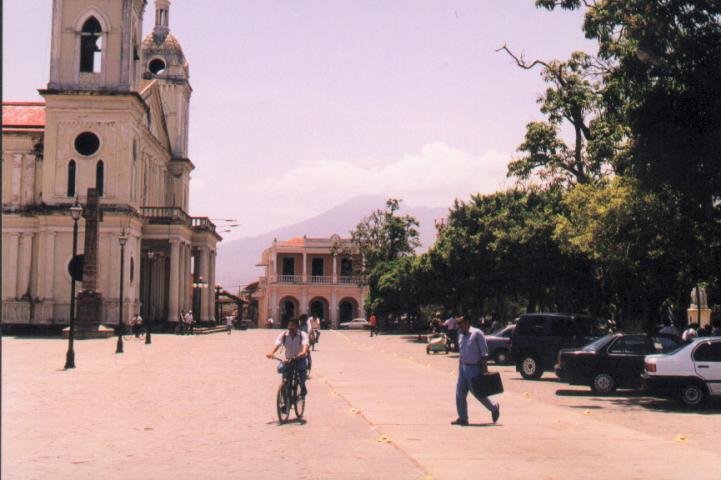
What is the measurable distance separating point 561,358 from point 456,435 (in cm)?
832

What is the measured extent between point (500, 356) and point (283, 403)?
57.6 ft

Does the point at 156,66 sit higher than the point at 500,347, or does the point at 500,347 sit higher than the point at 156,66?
the point at 156,66

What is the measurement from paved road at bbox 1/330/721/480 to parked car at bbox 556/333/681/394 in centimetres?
42

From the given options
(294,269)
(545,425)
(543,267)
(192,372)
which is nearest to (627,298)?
(543,267)

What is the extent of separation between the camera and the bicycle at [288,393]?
46.8 ft

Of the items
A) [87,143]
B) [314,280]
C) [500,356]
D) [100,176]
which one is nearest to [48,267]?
[100,176]

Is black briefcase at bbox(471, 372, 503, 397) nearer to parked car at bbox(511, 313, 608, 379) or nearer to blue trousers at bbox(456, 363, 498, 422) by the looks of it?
blue trousers at bbox(456, 363, 498, 422)

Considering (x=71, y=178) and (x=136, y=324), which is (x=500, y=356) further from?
(x=71, y=178)

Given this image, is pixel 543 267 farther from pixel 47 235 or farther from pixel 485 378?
pixel 47 235

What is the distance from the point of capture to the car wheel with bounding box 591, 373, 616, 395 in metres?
20.4

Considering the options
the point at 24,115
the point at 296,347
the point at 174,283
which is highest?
the point at 24,115

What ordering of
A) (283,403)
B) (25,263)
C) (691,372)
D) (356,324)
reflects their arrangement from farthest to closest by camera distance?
(356,324) < (25,263) < (691,372) < (283,403)

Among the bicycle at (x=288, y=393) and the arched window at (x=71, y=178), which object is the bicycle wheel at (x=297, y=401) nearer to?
the bicycle at (x=288, y=393)

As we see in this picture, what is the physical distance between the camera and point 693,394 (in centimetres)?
1775
